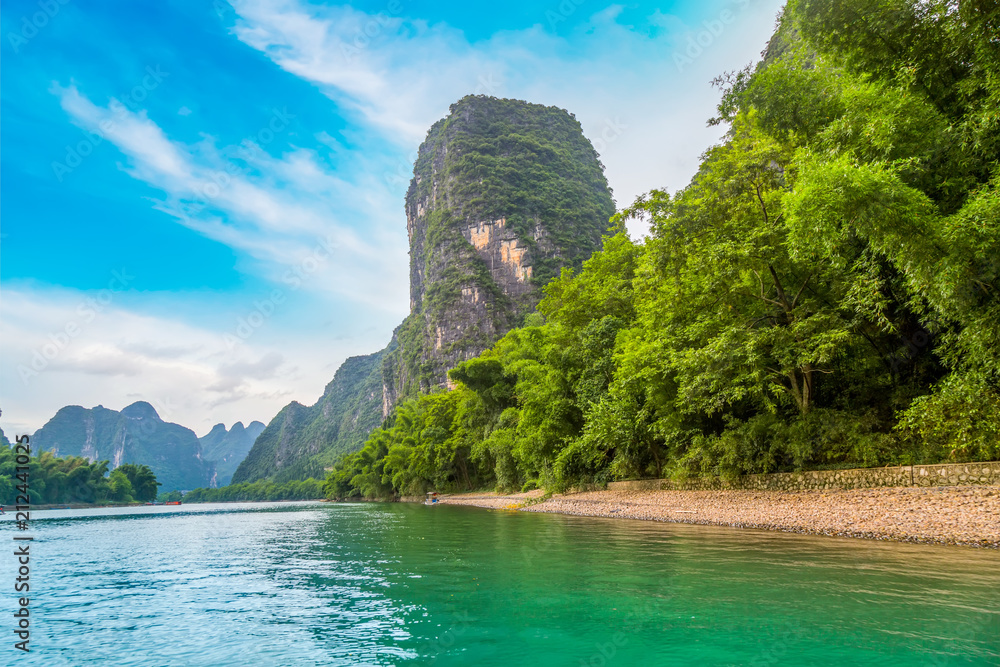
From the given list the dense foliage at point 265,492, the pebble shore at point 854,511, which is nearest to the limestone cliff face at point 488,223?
the dense foliage at point 265,492

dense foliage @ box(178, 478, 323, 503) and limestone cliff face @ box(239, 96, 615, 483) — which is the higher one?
limestone cliff face @ box(239, 96, 615, 483)

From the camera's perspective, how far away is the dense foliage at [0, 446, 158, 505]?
8819 centimetres

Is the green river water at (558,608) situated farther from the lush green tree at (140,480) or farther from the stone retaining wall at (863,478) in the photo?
the lush green tree at (140,480)

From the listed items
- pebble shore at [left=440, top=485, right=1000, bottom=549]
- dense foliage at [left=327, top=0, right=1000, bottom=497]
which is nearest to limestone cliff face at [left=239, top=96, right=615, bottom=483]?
dense foliage at [left=327, top=0, right=1000, bottom=497]

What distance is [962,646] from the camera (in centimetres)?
539

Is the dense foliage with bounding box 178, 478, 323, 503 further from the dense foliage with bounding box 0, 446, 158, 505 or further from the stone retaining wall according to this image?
the stone retaining wall

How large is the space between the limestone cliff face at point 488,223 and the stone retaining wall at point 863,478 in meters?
100

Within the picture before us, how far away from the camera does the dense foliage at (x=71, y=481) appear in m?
88.2

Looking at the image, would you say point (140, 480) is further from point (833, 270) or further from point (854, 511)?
point (833, 270)

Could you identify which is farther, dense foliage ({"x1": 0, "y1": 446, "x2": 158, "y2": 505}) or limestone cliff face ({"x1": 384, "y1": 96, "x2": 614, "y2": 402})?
limestone cliff face ({"x1": 384, "y1": 96, "x2": 614, "y2": 402})

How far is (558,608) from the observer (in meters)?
7.79

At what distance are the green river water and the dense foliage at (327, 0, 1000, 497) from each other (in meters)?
5.19

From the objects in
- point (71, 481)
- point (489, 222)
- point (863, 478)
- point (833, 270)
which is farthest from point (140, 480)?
point (833, 270)

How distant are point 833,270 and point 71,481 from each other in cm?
12839
